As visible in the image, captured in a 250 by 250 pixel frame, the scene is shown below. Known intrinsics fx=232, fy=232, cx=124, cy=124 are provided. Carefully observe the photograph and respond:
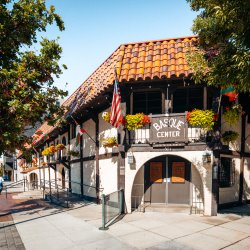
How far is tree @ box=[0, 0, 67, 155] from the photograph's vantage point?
→ 9938mm

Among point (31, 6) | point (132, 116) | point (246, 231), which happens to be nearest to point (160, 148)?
point (132, 116)

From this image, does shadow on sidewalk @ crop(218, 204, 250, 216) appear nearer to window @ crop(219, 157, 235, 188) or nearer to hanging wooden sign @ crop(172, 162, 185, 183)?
window @ crop(219, 157, 235, 188)

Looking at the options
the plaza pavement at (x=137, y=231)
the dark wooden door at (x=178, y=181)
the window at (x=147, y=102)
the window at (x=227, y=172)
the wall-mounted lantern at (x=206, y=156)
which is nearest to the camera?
the plaza pavement at (x=137, y=231)

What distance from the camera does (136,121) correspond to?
9945 mm

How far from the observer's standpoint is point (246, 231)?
7.87m

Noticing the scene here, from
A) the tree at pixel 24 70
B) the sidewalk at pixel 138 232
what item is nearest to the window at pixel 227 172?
the sidewalk at pixel 138 232

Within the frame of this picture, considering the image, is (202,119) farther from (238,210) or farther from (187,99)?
(238,210)

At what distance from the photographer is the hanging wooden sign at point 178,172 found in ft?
36.5

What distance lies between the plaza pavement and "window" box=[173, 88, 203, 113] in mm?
4706

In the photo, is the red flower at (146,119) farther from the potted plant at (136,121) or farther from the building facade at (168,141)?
the building facade at (168,141)

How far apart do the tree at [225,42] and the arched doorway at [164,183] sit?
476 cm

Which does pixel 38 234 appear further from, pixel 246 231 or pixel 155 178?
pixel 246 231

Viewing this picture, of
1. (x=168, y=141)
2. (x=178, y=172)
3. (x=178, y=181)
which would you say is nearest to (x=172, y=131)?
(x=168, y=141)

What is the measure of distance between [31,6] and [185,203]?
1154 cm
